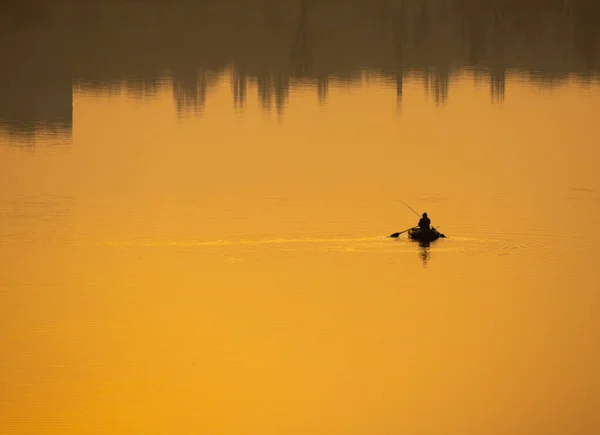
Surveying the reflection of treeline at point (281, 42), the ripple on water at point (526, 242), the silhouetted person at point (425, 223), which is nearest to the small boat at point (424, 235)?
the silhouetted person at point (425, 223)

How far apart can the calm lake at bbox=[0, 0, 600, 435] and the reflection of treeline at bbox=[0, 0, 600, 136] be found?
464 millimetres

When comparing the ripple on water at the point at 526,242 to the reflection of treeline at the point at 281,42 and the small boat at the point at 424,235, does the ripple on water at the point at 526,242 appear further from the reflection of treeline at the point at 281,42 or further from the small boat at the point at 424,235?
the reflection of treeline at the point at 281,42

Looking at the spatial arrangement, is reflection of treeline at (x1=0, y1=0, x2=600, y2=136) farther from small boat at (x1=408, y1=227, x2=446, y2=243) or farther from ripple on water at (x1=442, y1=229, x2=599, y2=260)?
small boat at (x1=408, y1=227, x2=446, y2=243)

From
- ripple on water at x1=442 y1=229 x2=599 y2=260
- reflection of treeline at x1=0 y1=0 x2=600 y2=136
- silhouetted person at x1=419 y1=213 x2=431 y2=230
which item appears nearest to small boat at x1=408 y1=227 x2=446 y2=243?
silhouetted person at x1=419 y1=213 x2=431 y2=230

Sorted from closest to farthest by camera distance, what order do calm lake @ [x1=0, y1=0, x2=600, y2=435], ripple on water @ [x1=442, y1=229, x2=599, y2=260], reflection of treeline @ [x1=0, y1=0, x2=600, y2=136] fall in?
calm lake @ [x1=0, y1=0, x2=600, y2=435]
ripple on water @ [x1=442, y1=229, x2=599, y2=260]
reflection of treeline @ [x1=0, y1=0, x2=600, y2=136]

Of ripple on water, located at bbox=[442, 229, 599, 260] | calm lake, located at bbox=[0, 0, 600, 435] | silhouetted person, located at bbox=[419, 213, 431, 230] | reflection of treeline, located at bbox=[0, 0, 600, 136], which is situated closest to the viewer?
calm lake, located at bbox=[0, 0, 600, 435]

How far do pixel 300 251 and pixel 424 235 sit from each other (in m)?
1.89

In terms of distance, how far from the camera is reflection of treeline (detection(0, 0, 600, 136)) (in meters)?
53.7

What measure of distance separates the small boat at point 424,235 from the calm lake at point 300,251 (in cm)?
14

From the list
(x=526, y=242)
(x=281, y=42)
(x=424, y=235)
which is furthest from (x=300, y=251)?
(x=281, y=42)

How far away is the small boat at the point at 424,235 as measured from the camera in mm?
26531

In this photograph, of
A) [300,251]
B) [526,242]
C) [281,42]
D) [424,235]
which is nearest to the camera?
[300,251]

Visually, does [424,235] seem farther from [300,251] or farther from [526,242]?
[300,251]

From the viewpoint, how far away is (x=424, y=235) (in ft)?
87.0
